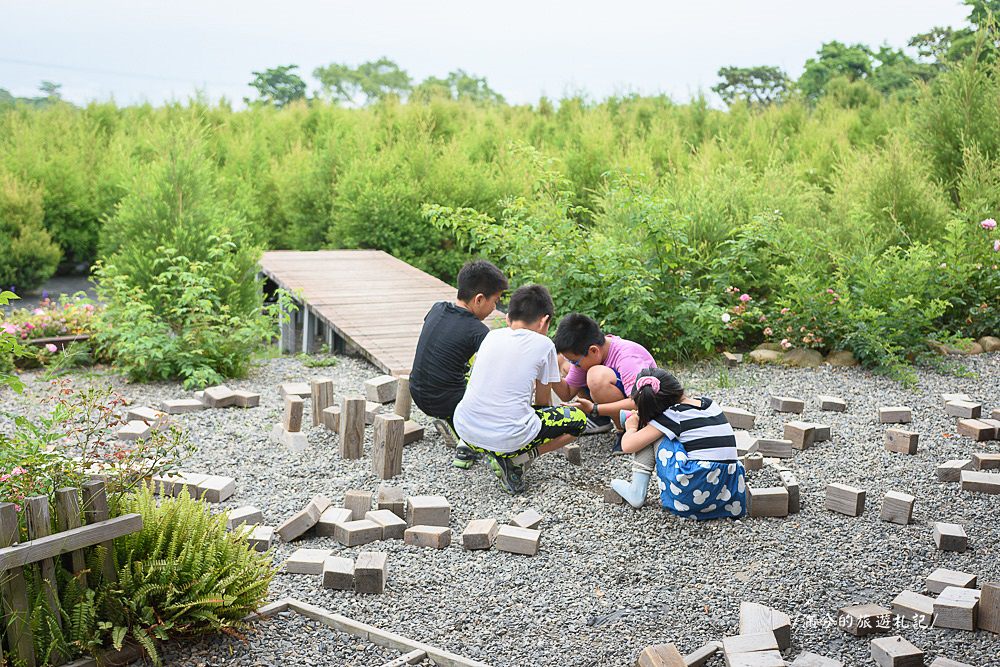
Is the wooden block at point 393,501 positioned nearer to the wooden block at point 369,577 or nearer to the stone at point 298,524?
the stone at point 298,524

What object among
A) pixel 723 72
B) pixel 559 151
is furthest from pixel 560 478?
pixel 723 72

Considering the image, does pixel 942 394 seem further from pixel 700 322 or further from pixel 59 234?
pixel 59 234

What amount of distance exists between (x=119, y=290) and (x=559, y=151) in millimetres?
10039

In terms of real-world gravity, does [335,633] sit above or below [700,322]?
below

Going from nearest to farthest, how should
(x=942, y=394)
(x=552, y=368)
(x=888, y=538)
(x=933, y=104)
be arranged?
(x=888, y=538) < (x=552, y=368) < (x=942, y=394) < (x=933, y=104)

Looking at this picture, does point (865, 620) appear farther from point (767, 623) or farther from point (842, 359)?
point (842, 359)

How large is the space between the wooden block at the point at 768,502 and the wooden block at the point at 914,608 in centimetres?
90

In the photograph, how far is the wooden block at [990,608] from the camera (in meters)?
3.25

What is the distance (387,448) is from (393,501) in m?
0.59

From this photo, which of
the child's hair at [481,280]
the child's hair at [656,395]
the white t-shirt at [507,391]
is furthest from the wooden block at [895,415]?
the child's hair at [481,280]

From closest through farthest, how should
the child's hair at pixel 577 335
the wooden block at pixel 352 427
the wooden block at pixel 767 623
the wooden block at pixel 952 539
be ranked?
the wooden block at pixel 767 623, the wooden block at pixel 952 539, the child's hair at pixel 577 335, the wooden block at pixel 352 427

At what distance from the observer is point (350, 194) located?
12.4m

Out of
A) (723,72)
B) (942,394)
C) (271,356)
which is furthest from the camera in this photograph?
(723,72)

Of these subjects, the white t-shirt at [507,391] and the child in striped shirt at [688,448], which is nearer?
the child in striped shirt at [688,448]
